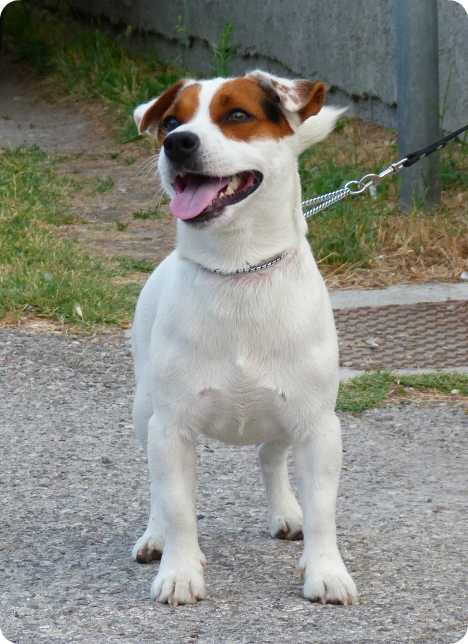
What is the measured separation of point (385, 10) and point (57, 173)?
3144mm

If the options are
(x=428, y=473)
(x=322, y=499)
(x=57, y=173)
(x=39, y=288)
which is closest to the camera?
(x=322, y=499)

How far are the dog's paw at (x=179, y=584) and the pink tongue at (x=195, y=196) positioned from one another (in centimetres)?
99

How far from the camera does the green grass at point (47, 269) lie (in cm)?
568

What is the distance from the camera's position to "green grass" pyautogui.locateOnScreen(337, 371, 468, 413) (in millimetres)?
4555

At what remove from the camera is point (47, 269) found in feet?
20.4

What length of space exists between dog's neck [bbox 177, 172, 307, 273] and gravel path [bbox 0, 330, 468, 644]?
951 mm

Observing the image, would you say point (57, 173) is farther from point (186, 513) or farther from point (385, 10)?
point (186, 513)

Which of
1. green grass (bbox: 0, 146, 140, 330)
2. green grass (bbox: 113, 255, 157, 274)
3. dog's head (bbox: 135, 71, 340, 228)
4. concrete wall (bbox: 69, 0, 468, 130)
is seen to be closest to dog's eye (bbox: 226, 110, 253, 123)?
dog's head (bbox: 135, 71, 340, 228)

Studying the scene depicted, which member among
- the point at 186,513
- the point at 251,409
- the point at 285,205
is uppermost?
the point at 285,205

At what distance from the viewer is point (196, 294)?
9.45 ft

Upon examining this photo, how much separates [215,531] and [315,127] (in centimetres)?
136

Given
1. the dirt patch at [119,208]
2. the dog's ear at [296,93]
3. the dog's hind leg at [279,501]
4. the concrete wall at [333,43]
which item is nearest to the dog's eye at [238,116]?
the dog's ear at [296,93]

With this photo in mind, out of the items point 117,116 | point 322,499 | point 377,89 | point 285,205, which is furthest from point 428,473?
point 117,116

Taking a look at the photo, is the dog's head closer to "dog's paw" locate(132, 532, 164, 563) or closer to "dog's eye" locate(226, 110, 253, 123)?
"dog's eye" locate(226, 110, 253, 123)
